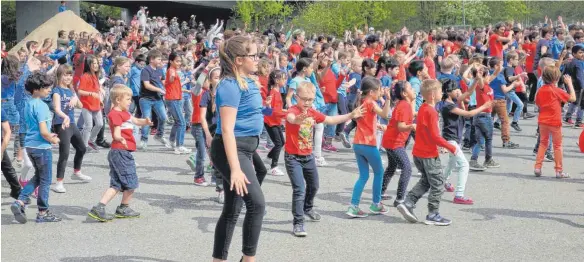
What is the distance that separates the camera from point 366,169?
8.34 m

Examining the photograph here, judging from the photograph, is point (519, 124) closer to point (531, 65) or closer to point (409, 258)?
point (531, 65)

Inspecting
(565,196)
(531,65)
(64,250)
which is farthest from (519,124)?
(64,250)

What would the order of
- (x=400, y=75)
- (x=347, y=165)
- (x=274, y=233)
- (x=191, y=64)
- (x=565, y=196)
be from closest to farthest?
1. (x=274, y=233)
2. (x=565, y=196)
3. (x=347, y=165)
4. (x=400, y=75)
5. (x=191, y=64)

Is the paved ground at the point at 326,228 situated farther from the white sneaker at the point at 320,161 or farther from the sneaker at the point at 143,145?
the sneaker at the point at 143,145

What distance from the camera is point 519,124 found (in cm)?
1620

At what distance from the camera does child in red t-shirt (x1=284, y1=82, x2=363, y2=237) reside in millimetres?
7508

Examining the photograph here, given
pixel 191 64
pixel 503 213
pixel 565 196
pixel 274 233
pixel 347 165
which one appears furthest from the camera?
pixel 191 64

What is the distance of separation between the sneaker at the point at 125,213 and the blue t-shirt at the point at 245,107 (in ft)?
10.0

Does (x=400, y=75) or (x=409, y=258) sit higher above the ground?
(x=400, y=75)

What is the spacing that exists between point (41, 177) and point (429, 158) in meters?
3.90

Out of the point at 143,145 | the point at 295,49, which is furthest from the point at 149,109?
the point at 295,49

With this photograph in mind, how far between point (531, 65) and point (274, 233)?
13.4m

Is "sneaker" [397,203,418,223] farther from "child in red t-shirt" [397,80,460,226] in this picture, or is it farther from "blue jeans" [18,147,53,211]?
"blue jeans" [18,147,53,211]

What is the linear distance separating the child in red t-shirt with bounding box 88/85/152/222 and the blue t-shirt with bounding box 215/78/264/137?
288 centimetres
